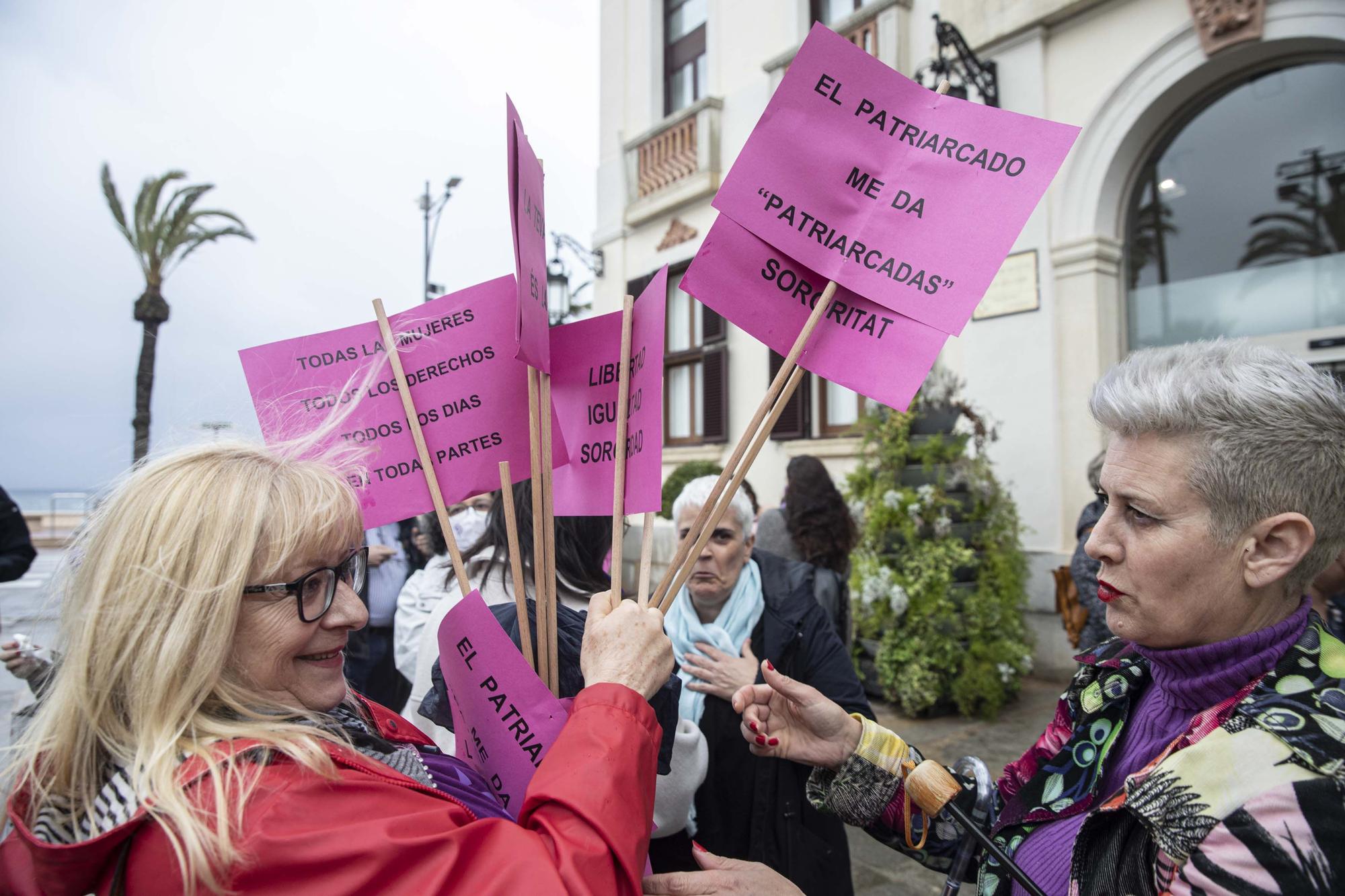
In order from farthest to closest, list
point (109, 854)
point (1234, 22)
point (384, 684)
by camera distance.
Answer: point (1234, 22) < point (384, 684) < point (109, 854)

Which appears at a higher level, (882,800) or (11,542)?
(11,542)

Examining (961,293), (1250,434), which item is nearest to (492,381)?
(961,293)

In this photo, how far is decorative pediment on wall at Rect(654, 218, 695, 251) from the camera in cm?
917

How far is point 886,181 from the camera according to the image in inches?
55.8

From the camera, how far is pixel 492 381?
1.52 meters

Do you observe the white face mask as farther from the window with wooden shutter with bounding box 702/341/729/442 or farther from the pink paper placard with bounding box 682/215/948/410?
the window with wooden shutter with bounding box 702/341/729/442

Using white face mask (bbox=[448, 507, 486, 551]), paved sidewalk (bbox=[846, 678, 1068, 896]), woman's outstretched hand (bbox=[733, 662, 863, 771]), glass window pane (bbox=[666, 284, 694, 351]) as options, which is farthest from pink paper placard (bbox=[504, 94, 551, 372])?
glass window pane (bbox=[666, 284, 694, 351])

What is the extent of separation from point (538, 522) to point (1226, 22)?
19.0 ft

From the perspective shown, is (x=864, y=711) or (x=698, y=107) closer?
(x=864, y=711)

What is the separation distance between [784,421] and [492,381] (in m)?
6.69

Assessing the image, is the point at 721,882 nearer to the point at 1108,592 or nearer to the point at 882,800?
the point at 882,800

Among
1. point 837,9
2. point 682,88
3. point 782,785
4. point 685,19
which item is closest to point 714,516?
point 782,785

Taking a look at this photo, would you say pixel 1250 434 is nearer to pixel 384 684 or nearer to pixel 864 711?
pixel 864 711

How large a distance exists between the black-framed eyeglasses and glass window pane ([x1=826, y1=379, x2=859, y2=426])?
6787 millimetres
